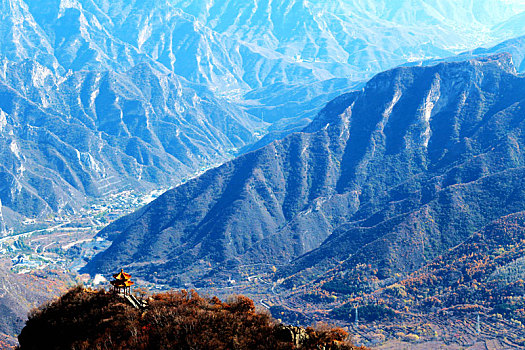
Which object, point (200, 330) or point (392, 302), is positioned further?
point (392, 302)

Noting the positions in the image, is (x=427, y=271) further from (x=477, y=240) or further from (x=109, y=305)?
(x=109, y=305)

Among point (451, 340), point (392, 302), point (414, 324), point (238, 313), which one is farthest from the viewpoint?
point (392, 302)

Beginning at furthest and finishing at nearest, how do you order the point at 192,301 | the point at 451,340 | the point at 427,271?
1. the point at 427,271
2. the point at 451,340
3. the point at 192,301

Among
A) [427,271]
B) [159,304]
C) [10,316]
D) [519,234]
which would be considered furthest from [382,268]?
[159,304]

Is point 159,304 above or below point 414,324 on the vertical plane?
above

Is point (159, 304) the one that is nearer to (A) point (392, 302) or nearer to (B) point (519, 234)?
(A) point (392, 302)

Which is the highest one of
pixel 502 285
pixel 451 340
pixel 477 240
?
pixel 477 240
